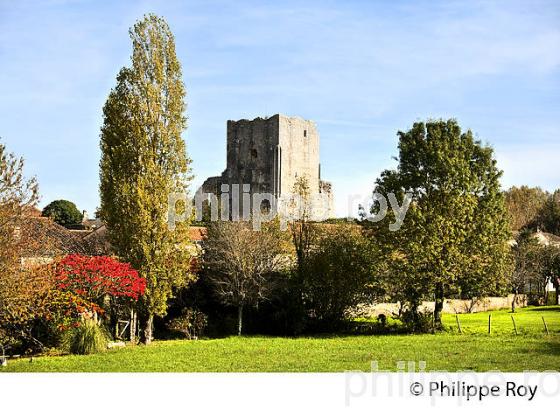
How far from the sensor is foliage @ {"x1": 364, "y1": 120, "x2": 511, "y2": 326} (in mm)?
22203

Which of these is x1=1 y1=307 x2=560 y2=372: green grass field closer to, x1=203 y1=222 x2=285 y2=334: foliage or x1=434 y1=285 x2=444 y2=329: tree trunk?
x1=434 y1=285 x2=444 y2=329: tree trunk

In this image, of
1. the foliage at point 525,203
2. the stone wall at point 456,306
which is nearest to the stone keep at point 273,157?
the foliage at point 525,203

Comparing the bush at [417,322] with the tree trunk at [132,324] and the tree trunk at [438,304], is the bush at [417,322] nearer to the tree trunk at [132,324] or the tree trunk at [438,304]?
the tree trunk at [438,304]

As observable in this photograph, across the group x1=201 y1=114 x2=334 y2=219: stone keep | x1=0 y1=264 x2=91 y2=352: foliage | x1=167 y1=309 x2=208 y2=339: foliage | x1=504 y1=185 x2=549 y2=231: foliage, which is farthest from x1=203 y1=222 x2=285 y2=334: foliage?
x1=504 y1=185 x2=549 y2=231: foliage

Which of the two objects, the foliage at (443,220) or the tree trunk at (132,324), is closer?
the tree trunk at (132,324)

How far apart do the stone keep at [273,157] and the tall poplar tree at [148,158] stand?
33.1 m

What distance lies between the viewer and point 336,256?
23.4 meters

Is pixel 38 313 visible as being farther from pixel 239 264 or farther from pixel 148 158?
pixel 239 264

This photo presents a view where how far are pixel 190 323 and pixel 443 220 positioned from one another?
875cm

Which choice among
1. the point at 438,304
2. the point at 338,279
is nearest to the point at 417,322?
the point at 438,304

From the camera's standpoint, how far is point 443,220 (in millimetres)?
22328

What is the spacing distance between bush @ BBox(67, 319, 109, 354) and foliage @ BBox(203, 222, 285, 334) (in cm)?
601

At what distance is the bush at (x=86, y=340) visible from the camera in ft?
53.9
